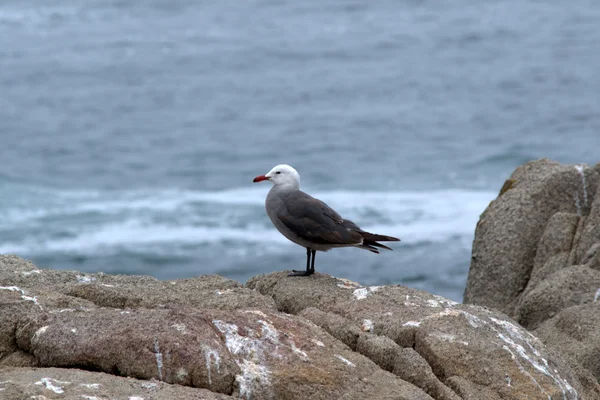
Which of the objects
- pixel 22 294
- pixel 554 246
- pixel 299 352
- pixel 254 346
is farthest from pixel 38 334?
pixel 554 246

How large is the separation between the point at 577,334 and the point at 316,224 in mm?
2046

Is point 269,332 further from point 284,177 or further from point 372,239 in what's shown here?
point 284,177

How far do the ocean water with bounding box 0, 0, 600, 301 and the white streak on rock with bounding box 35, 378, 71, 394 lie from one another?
12.2m

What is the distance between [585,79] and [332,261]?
59.0ft

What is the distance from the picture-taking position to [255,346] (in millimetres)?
5141

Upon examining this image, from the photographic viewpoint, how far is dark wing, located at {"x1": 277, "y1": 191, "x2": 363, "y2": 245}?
7371 mm

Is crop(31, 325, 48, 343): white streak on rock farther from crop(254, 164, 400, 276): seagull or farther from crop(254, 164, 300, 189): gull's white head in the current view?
crop(254, 164, 300, 189): gull's white head

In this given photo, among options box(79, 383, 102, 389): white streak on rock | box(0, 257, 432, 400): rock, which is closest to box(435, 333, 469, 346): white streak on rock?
box(0, 257, 432, 400): rock

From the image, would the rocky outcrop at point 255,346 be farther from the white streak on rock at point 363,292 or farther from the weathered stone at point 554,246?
the weathered stone at point 554,246

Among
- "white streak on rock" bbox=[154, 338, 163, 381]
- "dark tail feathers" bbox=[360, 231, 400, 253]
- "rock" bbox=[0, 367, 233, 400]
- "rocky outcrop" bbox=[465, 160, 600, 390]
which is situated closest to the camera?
"rock" bbox=[0, 367, 233, 400]

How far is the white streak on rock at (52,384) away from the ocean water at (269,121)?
12.2m

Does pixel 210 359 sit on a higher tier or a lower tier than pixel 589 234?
lower

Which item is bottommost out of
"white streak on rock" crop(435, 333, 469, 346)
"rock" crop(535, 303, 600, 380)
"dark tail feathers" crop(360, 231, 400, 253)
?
"rock" crop(535, 303, 600, 380)

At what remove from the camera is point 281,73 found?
3406cm
